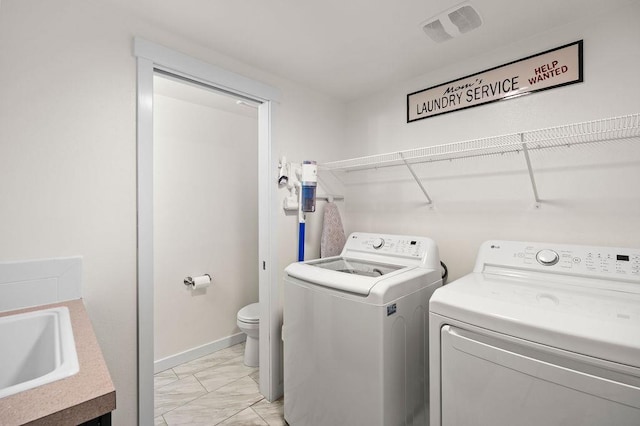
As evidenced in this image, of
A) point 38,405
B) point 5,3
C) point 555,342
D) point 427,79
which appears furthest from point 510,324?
point 5,3

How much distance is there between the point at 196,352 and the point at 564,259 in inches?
108

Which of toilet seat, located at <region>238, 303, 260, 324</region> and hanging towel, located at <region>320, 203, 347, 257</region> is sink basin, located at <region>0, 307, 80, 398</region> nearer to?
toilet seat, located at <region>238, 303, 260, 324</region>

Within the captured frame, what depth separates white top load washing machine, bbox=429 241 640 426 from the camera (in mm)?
835

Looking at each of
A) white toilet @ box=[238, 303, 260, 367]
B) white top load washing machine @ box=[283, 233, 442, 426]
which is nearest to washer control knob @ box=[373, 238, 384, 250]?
white top load washing machine @ box=[283, 233, 442, 426]

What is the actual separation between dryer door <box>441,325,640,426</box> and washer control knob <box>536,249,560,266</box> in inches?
25.5

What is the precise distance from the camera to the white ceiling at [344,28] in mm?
1365

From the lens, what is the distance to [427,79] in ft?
6.70

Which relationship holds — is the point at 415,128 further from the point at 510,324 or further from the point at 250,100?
the point at 510,324

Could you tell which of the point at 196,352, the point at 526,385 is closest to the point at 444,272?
the point at 526,385

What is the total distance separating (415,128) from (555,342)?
1575mm

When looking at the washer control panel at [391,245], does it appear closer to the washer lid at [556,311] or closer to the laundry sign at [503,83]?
the washer lid at [556,311]

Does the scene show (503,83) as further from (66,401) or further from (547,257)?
(66,401)

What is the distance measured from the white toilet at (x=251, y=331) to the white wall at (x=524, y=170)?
1241 millimetres

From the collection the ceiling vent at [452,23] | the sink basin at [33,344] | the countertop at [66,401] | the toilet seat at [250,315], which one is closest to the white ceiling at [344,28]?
the ceiling vent at [452,23]
